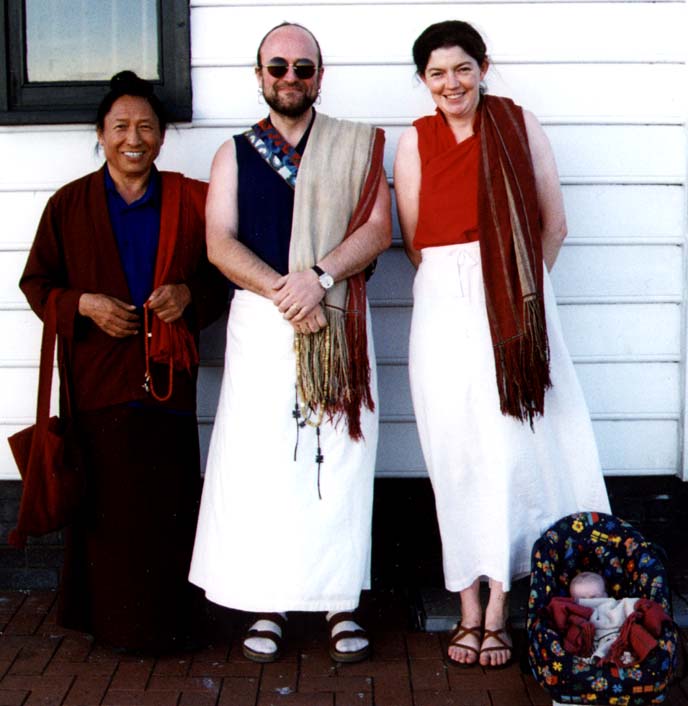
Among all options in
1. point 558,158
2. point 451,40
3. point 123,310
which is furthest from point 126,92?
point 558,158

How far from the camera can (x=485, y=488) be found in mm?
3438

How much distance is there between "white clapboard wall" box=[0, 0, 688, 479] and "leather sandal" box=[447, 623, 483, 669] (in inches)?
28.8

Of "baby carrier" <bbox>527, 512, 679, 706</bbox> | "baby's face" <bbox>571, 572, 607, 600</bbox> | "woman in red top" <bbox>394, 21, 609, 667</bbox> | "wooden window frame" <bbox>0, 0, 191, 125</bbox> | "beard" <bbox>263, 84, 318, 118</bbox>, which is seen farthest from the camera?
"wooden window frame" <bbox>0, 0, 191, 125</bbox>

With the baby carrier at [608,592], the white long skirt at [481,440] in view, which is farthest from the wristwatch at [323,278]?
the baby carrier at [608,592]

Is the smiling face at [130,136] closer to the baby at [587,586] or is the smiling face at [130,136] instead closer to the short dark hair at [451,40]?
the short dark hair at [451,40]

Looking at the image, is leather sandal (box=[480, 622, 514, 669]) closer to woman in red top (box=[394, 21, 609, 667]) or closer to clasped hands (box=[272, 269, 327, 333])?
woman in red top (box=[394, 21, 609, 667])

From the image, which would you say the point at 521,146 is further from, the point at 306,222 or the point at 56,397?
the point at 56,397

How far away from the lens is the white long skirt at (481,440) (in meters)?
3.41

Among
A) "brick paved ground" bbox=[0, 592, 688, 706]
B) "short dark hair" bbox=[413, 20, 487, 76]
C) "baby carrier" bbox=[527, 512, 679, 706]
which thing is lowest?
"brick paved ground" bbox=[0, 592, 688, 706]

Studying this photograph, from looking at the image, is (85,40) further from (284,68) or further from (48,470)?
(48,470)

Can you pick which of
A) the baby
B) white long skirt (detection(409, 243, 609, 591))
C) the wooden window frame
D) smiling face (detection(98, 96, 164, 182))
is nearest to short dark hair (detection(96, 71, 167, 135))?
smiling face (detection(98, 96, 164, 182))

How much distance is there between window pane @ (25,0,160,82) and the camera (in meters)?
4.01

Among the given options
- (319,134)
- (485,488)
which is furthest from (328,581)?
(319,134)

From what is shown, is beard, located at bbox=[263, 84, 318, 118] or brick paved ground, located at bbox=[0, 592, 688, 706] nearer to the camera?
brick paved ground, located at bbox=[0, 592, 688, 706]
